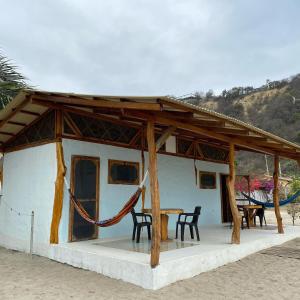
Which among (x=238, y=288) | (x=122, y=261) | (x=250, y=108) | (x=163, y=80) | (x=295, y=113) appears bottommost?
(x=238, y=288)

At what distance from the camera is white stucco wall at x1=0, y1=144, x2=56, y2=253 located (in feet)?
19.8

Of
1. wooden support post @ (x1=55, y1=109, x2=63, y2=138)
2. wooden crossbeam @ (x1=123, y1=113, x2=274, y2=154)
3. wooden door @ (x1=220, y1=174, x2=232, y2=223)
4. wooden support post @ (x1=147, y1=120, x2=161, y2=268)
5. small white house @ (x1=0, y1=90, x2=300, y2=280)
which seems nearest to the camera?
wooden support post @ (x1=147, y1=120, x2=161, y2=268)

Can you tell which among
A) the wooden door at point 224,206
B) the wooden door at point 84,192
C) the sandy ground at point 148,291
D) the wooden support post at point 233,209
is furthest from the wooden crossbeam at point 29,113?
the wooden door at point 224,206

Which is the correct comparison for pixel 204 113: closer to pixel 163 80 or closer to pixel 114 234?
pixel 114 234

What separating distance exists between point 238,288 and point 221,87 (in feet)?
208

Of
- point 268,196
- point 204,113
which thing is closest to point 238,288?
point 204,113

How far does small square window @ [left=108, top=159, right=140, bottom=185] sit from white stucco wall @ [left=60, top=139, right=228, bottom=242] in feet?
0.30

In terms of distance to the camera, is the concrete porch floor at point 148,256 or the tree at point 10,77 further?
the tree at point 10,77

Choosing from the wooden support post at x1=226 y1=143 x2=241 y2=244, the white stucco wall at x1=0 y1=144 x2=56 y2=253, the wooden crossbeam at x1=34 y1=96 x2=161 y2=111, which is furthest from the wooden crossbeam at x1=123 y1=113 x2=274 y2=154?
the white stucco wall at x1=0 y1=144 x2=56 y2=253

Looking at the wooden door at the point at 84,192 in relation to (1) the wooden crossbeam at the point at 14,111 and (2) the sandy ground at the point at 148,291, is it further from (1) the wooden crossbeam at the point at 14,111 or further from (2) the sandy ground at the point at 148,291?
(1) the wooden crossbeam at the point at 14,111

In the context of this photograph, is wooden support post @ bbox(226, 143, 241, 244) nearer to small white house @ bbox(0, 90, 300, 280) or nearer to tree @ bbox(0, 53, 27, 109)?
small white house @ bbox(0, 90, 300, 280)

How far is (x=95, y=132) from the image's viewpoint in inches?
259

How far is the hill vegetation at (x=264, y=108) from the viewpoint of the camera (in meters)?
36.8

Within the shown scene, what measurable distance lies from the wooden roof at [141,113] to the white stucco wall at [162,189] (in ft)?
2.51
